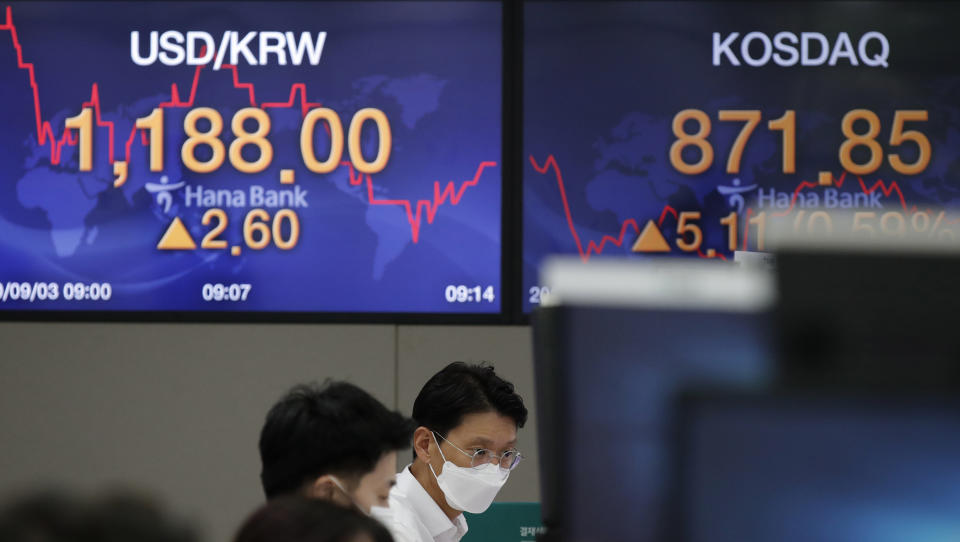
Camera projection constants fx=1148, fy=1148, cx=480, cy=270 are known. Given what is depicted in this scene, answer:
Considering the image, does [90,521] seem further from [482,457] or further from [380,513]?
[482,457]

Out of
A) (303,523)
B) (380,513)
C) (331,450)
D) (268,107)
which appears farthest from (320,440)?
(268,107)

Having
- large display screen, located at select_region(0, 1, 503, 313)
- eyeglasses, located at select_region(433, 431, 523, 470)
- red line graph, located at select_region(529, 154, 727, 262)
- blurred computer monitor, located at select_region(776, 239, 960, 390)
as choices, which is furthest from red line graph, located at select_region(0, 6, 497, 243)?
blurred computer monitor, located at select_region(776, 239, 960, 390)

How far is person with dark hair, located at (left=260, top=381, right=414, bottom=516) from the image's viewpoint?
5.14 feet

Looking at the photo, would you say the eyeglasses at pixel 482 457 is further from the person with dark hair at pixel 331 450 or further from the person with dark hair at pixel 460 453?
the person with dark hair at pixel 331 450

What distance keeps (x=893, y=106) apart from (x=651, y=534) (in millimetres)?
2525

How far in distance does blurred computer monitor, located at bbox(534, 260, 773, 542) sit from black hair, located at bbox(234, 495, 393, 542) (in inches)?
8.3

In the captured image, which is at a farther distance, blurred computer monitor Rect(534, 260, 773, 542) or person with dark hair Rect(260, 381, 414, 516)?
person with dark hair Rect(260, 381, 414, 516)

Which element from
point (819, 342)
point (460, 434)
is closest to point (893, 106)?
point (460, 434)

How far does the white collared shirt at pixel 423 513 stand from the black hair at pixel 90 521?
170cm

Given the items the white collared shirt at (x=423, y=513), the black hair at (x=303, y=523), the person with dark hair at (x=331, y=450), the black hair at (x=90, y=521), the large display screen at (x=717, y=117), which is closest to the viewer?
the black hair at (x=90, y=521)

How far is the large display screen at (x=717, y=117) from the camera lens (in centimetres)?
302

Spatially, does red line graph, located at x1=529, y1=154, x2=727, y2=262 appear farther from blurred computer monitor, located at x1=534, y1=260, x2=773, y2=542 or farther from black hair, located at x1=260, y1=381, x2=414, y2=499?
blurred computer monitor, located at x1=534, y1=260, x2=773, y2=542

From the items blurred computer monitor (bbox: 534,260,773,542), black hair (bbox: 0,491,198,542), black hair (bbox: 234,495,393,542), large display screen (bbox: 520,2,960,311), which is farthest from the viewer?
large display screen (bbox: 520,2,960,311)
